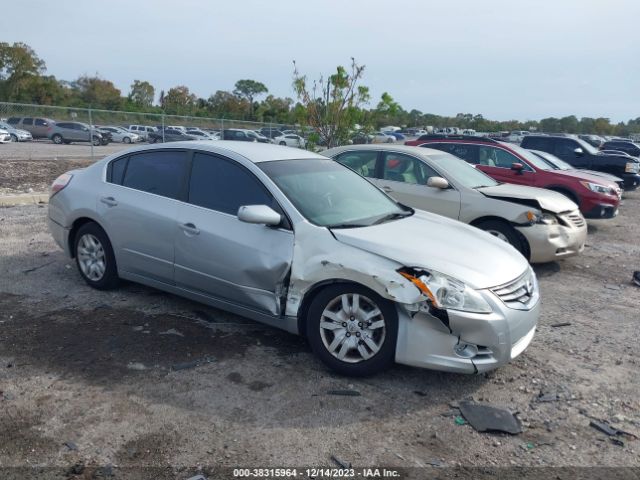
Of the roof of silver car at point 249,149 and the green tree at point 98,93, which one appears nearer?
the roof of silver car at point 249,149

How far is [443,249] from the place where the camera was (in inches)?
169

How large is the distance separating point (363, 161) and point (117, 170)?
3938 millimetres

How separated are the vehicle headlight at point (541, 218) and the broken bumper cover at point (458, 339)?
12.4ft

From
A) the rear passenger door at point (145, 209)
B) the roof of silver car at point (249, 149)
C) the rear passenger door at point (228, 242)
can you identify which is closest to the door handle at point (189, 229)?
the rear passenger door at point (228, 242)

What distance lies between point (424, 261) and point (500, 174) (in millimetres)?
7660

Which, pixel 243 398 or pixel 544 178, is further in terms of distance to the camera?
pixel 544 178

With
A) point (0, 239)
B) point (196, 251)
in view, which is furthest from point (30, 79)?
point (196, 251)

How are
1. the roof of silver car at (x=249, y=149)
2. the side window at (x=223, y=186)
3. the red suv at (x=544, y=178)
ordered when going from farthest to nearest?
1. the red suv at (x=544, y=178)
2. the roof of silver car at (x=249, y=149)
3. the side window at (x=223, y=186)

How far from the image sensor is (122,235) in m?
5.38

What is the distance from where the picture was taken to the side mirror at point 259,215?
4.32 meters

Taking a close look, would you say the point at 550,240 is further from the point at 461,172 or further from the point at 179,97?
the point at 179,97

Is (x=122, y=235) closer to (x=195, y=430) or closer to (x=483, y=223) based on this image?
(x=195, y=430)

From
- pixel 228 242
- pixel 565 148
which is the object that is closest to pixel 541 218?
pixel 228 242

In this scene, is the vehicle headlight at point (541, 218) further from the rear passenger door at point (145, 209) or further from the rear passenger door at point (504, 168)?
the rear passenger door at point (145, 209)
